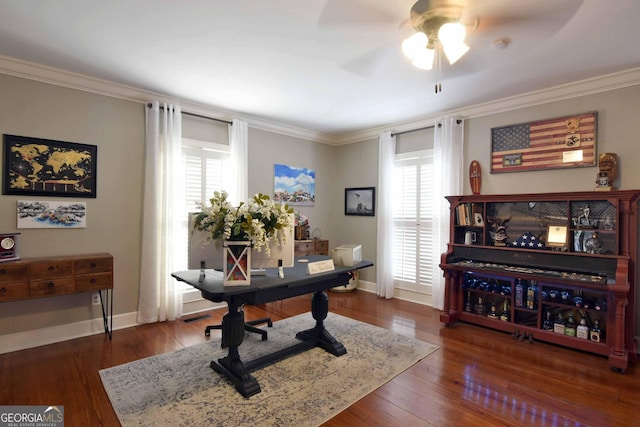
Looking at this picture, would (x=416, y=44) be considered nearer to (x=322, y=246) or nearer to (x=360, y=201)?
(x=360, y=201)

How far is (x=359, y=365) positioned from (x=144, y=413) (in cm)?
165

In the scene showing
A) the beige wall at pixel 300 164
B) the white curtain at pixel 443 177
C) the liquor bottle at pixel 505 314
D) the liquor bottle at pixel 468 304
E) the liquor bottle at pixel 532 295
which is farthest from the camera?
the beige wall at pixel 300 164

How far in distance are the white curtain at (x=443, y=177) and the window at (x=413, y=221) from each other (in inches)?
6.7

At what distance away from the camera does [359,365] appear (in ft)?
9.11

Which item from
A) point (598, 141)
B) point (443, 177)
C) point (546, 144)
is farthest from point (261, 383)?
point (598, 141)

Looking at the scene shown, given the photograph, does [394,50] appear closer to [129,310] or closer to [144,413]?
[144,413]

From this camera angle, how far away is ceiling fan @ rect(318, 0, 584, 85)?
2.07 m

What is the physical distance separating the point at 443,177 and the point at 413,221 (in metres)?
0.84

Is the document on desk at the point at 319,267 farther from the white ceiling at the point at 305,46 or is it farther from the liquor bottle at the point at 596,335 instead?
the liquor bottle at the point at 596,335

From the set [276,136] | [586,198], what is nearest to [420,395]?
[586,198]

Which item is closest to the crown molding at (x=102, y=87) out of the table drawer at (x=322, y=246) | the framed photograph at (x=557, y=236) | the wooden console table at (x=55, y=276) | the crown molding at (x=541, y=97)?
the wooden console table at (x=55, y=276)

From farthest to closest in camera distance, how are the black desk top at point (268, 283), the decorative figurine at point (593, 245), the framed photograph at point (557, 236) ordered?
the framed photograph at point (557, 236) → the decorative figurine at point (593, 245) → the black desk top at point (268, 283)

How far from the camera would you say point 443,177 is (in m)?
4.34

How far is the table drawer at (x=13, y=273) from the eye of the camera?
270cm
